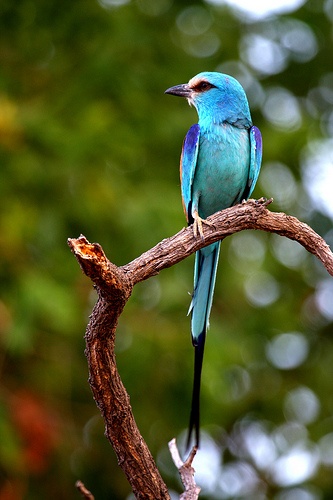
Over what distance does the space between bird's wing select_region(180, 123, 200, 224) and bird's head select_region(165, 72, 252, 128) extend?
0.13 metres

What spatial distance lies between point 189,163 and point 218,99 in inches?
15.5

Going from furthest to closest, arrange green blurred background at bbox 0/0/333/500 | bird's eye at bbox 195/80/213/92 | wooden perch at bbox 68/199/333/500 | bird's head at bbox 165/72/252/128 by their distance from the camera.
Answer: green blurred background at bbox 0/0/333/500 → bird's eye at bbox 195/80/213/92 → bird's head at bbox 165/72/252/128 → wooden perch at bbox 68/199/333/500

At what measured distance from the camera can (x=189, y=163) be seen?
427 cm

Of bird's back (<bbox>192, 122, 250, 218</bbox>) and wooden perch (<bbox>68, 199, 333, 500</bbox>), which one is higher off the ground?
bird's back (<bbox>192, 122, 250, 218</bbox>)

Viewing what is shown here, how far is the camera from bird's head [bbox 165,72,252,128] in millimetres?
4355

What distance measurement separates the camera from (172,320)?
616 cm

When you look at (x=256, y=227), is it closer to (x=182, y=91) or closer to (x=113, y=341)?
(x=113, y=341)

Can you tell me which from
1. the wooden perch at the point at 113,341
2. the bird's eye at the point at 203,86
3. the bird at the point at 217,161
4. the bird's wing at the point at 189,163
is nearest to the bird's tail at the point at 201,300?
the bird at the point at 217,161

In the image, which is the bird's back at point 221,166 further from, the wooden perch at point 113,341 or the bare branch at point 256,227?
the wooden perch at point 113,341

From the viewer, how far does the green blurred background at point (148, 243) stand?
19.5 feet

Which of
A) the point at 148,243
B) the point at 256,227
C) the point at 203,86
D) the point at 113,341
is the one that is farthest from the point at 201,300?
the point at 148,243

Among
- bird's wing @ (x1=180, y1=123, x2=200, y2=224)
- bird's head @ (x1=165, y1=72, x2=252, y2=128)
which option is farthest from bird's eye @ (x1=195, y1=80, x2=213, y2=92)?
bird's wing @ (x1=180, y1=123, x2=200, y2=224)

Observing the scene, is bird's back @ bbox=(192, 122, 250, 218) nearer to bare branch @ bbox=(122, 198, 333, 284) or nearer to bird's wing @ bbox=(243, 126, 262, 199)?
bird's wing @ bbox=(243, 126, 262, 199)

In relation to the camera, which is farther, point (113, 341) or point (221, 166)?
point (221, 166)
